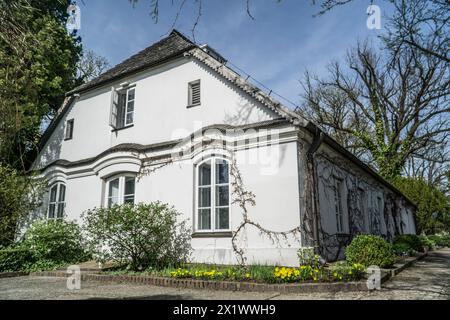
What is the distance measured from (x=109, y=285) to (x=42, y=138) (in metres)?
10.1

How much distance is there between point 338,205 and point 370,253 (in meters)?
3.48

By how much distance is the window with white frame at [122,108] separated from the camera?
1209 centimetres

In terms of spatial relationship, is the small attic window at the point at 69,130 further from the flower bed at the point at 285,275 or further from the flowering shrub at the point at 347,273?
the flowering shrub at the point at 347,273

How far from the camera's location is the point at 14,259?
9.75 metres

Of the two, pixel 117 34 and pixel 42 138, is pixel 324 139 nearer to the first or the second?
pixel 117 34

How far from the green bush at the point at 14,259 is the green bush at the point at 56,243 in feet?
0.59

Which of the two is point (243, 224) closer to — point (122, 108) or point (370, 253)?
point (370, 253)

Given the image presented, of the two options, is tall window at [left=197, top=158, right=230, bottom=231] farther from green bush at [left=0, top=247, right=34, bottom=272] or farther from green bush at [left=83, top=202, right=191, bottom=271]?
green bush at [left=0, top=247, right=34, bottom=272]

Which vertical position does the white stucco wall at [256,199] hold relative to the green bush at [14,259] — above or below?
above

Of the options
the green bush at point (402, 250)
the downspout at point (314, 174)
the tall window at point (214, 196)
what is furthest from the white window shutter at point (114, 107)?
the green bush at point (402, 250)

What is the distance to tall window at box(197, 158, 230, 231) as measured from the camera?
29.6 ft
